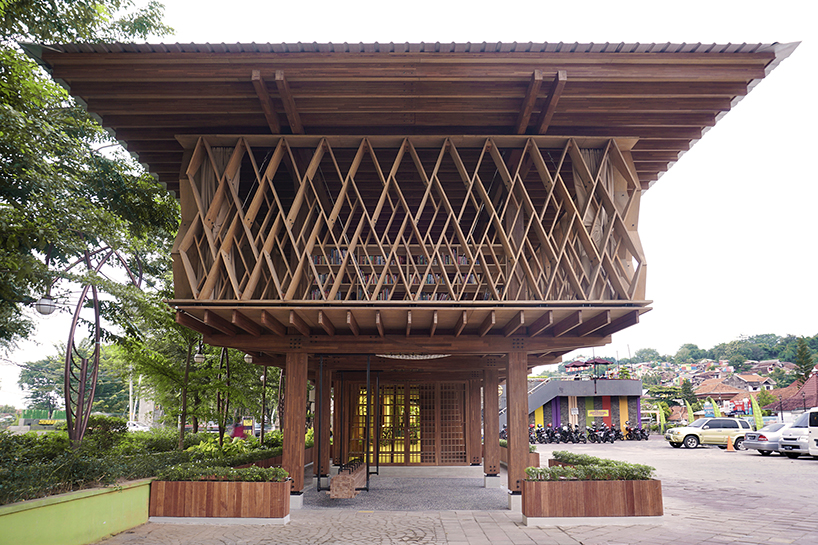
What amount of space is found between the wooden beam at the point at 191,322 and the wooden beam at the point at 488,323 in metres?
4.47

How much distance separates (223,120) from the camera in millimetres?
8227

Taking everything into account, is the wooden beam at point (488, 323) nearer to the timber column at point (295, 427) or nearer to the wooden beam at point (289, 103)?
the timber column at point (295, 427)

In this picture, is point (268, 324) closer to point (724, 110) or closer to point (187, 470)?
point (187, 470)

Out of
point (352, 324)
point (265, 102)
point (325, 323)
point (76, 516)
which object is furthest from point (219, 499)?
point (265, 102)

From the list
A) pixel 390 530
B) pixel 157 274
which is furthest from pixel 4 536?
pixel 157 274

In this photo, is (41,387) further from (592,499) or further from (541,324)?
Answer: (592,499)

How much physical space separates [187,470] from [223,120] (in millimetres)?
5308

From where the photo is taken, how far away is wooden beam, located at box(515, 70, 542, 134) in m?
7.22

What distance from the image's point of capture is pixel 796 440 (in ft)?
61.6

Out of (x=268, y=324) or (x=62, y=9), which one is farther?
(x=62, y=9)

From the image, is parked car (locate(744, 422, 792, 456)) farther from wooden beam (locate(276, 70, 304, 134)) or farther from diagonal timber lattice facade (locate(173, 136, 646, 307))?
wooden beam (locate(276, 70, 304, 134))

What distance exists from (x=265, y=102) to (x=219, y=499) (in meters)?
5.76

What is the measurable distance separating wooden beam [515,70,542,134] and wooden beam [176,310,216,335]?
5.77m

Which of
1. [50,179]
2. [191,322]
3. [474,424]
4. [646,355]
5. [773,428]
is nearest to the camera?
[191,322]
